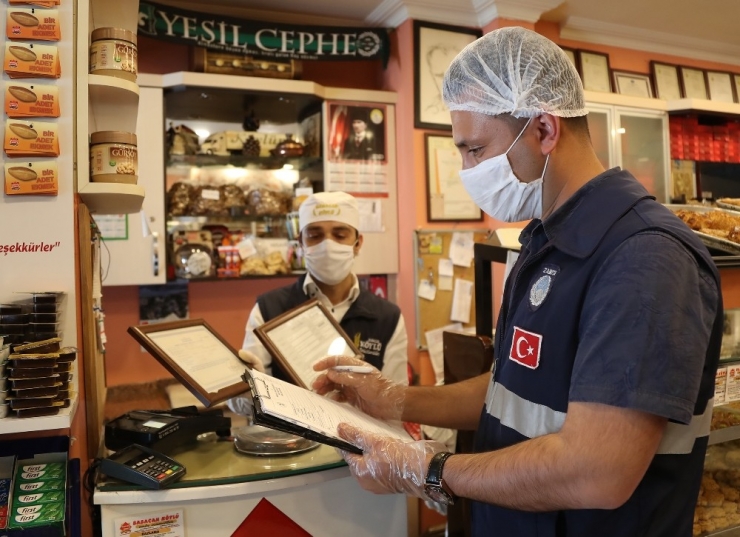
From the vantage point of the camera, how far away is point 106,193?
5.24 ft

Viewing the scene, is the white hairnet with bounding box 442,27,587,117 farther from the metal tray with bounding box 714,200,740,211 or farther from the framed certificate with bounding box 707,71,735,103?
the framed certificate with bounding box 707,71,735,103

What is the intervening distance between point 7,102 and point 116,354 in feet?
7.84

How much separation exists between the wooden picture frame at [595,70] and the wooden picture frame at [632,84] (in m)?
0.07

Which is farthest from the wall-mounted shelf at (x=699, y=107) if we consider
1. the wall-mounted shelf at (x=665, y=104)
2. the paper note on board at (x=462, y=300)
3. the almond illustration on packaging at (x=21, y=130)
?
the almond illustration on packaging at (x=21, y=130)

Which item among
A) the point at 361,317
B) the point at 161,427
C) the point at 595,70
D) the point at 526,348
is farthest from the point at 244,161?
the point at 526,348

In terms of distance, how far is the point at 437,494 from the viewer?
122cm

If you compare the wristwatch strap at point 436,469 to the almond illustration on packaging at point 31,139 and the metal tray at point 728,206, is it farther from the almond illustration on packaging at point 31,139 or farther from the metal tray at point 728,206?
the metal tray at point 728,206

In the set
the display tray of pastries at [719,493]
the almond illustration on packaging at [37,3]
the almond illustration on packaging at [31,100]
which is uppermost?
the almond illustration on packaging at [37,3]

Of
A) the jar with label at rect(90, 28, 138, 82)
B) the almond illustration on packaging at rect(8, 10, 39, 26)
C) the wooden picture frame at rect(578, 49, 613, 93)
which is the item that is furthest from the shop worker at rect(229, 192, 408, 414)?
the wooden picture frame at rect(578, 49, 613, 93)

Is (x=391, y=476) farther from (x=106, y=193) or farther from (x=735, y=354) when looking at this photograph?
(x=735, y=354)

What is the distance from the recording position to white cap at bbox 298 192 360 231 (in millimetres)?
2531

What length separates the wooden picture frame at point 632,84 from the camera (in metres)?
4.42

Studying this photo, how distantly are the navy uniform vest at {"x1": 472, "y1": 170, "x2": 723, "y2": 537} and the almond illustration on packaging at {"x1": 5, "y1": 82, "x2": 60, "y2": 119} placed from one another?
1.22 meters

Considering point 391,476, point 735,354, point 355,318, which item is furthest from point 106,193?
point 735,354
